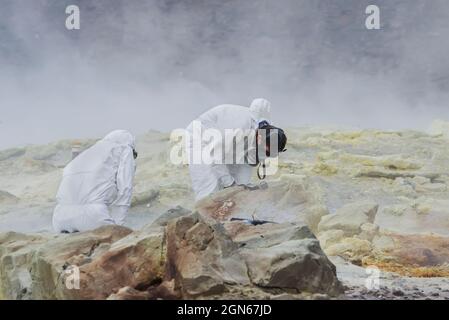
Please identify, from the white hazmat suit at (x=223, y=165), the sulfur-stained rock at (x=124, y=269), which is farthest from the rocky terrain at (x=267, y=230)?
the white hazmat suit at (x=223, y=165)

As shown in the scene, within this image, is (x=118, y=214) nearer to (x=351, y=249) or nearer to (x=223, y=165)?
(x=223, y=165)

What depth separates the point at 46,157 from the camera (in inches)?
250

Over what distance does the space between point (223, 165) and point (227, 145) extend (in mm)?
157

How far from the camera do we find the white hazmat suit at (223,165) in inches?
230

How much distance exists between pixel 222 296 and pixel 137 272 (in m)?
0.52

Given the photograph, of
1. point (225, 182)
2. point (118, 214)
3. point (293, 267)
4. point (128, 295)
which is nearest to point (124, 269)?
point (128, 295)

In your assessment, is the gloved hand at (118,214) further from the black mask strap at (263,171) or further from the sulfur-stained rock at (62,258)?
the black mask strap at (263,171)

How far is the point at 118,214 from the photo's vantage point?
527 cm

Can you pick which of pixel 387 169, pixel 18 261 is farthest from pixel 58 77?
pixel 387 169

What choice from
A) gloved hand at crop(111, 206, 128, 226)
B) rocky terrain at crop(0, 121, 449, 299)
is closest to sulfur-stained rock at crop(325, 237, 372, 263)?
rocky terrain at crop(0, 121, 449, 299)

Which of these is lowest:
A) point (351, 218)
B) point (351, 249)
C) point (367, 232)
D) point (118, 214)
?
point (351, 249)

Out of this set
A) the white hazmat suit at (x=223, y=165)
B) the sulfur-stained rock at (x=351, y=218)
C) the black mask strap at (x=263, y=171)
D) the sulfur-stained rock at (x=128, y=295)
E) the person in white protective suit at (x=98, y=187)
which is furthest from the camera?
the black mask strap at (x=263, y=171)
